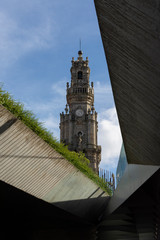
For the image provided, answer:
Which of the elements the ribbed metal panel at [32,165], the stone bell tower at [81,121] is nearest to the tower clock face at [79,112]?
the stone bell tower at [81,121]

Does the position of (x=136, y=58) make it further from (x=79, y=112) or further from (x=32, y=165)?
(x=79, y=112)

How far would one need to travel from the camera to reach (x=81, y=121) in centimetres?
6556

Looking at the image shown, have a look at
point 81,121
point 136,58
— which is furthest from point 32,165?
point 81,121

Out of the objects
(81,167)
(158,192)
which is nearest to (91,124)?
(81,167)

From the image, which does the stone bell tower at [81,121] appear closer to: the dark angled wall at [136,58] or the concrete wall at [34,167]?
the concrete wall at [34,167]

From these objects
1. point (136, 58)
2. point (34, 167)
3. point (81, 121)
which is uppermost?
point (81, 121)

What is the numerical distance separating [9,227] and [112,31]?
37.2 ft

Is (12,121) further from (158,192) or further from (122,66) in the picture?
(158,192)

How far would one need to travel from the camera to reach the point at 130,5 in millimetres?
3303

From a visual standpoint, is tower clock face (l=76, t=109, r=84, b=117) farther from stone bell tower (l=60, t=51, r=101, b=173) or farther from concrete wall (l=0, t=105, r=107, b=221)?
concrete wall (l=0, t=105, r=107, b=221)

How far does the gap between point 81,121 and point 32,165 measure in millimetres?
58212

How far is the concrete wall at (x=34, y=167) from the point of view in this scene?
21.0 ft

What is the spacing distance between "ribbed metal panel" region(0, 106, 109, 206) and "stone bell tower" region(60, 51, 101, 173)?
2032 inches

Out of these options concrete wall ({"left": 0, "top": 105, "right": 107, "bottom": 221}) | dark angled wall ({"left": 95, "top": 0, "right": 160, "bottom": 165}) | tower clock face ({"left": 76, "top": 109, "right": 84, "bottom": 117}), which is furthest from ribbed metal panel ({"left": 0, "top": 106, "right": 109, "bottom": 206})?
tower clock face ({"left": 76, "top": 109, "right": 84, "bottom": 117})
